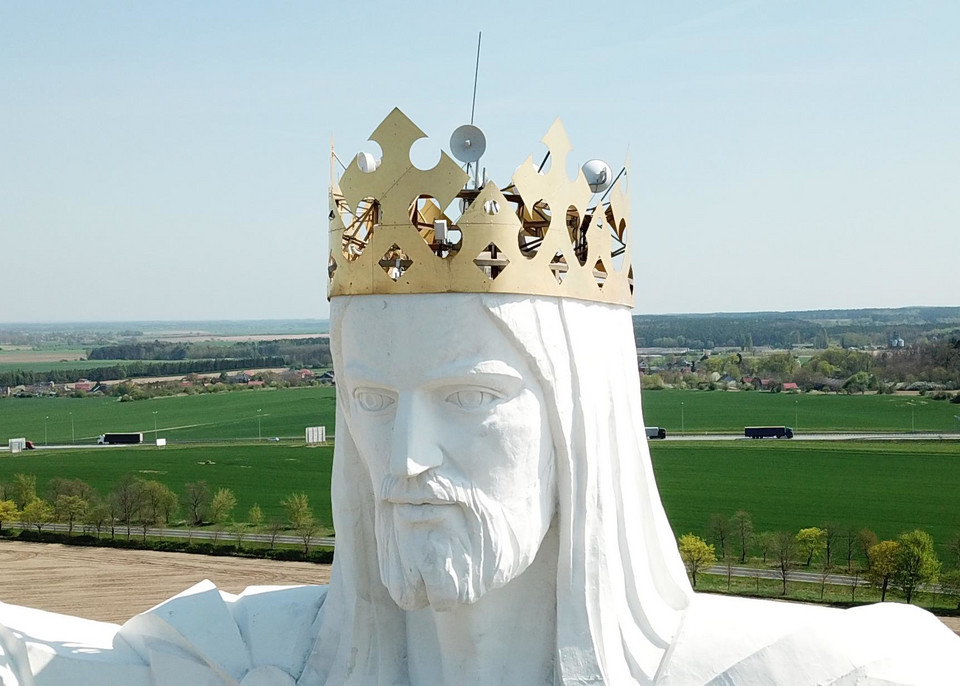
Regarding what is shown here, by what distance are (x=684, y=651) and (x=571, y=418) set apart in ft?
4.77

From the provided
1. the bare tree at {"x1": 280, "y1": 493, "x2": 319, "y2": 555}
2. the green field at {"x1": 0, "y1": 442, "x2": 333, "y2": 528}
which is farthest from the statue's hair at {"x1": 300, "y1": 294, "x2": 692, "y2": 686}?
the green field at {"x1": 0, "y1": 442, "x2": 333, "y2": 528}

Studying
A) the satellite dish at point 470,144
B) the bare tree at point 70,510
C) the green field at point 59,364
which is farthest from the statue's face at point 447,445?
the green field at point 59,364

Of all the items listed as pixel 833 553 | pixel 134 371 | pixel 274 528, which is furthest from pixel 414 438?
pixel 134 371

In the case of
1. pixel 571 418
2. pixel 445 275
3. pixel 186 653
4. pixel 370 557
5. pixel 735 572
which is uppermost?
pixel 445 275

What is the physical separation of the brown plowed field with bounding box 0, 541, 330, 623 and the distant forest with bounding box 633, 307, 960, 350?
102 metres

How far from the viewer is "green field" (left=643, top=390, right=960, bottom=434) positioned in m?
64.6

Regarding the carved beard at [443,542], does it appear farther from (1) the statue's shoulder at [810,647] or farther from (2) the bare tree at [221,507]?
(2) the bare tree at [221,507]

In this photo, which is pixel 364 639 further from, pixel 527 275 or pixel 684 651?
pixel 527 275

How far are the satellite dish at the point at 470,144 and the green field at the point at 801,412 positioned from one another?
59.7 metres

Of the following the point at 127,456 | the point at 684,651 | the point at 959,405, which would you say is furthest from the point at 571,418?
the point at 959,405

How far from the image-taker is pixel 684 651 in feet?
19.5

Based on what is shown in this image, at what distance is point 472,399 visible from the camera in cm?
554

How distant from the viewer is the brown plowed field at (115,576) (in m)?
28.8

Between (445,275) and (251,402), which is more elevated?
(445,275)
